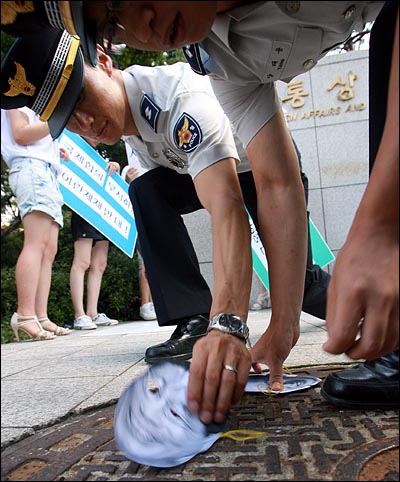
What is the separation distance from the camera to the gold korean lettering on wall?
5453 millimetres

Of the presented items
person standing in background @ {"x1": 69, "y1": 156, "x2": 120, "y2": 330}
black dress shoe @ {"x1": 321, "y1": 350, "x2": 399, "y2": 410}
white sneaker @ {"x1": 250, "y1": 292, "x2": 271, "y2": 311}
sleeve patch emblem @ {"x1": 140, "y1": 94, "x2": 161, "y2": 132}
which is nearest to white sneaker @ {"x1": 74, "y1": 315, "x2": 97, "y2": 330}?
person standing in background @ {"x1": 69, "y1": 156, "x2": 120, "y2": 330}

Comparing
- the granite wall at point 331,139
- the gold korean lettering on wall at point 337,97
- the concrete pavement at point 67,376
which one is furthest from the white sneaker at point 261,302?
the concrete pavement at point 67,376

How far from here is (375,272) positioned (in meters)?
0.63

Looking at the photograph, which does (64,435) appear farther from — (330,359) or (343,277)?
(330,359)

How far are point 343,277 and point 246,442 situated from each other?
16.0 inches

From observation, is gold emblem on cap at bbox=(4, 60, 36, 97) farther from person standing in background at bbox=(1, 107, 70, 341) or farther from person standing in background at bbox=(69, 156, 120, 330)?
person standing in background at bbox=(69, 156, 120, 330)

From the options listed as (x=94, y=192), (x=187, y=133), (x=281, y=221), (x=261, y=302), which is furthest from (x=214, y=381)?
(x=261, y=302)

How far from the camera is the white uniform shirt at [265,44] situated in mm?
879

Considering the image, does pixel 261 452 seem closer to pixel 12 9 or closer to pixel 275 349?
pixel 275 349

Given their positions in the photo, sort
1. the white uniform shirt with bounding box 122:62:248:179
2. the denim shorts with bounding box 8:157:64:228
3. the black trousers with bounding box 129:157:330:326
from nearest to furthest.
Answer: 1. the white uniform shirt with bounding box 122:62:248:179
2. the black trousers with bounding box 129:157:330:326
3. the denim shorts with bounding box 8:157:64:228

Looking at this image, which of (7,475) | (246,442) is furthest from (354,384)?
(7,475)

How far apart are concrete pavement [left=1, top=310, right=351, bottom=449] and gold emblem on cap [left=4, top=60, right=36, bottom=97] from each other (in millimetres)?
741

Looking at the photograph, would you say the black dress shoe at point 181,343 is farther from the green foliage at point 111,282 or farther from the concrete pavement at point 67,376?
the green foliage at point 111,282

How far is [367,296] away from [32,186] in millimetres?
2515
